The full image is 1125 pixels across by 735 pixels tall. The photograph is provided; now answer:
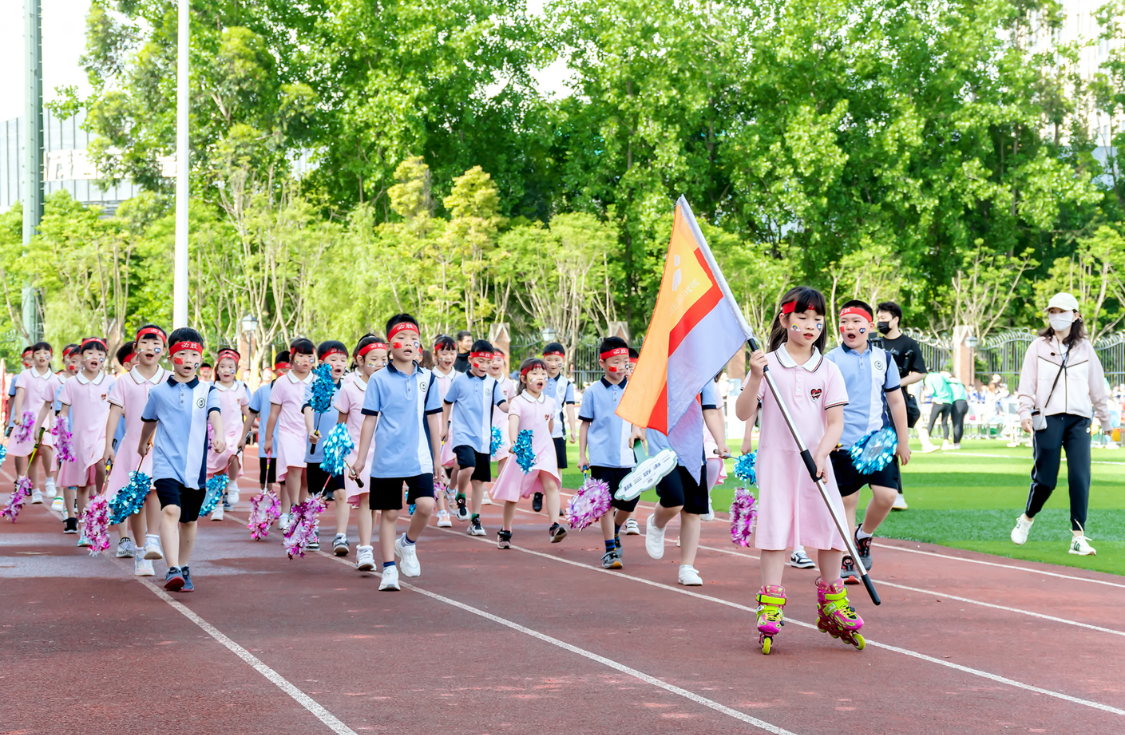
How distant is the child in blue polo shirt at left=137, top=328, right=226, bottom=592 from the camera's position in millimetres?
8609

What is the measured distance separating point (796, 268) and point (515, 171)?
11.3 metres

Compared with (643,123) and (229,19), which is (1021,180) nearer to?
(643,123)

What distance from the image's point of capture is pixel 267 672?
242 inches

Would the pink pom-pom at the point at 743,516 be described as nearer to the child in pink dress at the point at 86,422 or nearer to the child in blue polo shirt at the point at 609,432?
the child in blue polo shirt at the point at 609,432

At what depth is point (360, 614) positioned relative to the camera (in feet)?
25.6

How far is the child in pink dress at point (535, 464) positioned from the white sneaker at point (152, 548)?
2918 mm

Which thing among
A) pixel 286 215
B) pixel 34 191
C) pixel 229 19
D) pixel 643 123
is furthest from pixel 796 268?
pixel 34 191

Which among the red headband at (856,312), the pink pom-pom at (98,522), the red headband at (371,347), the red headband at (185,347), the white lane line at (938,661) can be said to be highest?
the red headband at (856,312)

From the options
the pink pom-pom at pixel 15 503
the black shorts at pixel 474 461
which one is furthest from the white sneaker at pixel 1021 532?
the pink pom-pom at pixel 15 503

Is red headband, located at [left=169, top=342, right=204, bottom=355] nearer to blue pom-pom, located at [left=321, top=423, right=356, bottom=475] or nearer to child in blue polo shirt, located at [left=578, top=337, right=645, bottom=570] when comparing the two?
blue pom-pom, located at [left=321, top=423, right=356, bottom=475]

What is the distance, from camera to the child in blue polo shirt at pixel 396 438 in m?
8.76

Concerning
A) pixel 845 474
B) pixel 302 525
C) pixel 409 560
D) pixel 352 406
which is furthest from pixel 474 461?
pixel 845 474

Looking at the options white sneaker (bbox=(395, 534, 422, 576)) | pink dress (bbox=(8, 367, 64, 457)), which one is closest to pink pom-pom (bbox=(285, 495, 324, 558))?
white sneaker (bbox=(395, 534, 422, 576))

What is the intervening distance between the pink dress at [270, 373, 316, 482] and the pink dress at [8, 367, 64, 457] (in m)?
4.69
